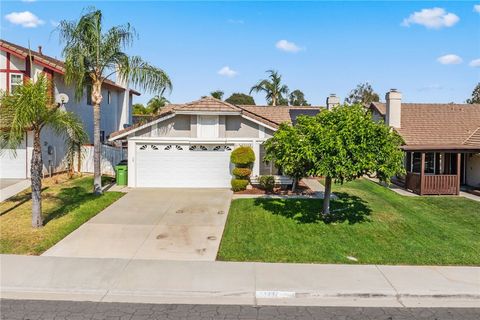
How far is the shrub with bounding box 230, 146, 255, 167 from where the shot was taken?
58.9ft

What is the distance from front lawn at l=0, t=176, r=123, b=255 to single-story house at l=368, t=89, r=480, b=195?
1341 cm

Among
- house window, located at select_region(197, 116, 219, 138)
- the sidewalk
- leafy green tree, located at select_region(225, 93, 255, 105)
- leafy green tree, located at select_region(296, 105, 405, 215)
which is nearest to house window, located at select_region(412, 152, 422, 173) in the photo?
house window, located at select_region(197, 116, 219, 138)

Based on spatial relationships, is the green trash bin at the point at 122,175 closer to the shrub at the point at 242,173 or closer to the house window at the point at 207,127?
the house window at the point at 207,127

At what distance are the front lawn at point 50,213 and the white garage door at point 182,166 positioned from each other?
249 cm

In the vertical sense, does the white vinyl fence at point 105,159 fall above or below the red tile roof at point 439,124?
below

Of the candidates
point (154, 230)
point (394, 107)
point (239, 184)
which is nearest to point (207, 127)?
point (239, 184)

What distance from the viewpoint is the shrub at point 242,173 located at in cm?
1783

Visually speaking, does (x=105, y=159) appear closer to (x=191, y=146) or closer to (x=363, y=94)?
(x=191, y=146)

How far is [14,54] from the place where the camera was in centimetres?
1961

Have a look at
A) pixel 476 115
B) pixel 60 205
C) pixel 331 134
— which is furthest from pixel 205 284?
pixel 476 115

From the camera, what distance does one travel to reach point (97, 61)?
16.5 metres

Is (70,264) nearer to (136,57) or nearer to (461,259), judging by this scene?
(461,259)

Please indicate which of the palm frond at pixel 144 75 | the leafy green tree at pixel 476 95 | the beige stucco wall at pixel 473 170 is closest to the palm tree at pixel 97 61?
the palm frond at pixel 144 75

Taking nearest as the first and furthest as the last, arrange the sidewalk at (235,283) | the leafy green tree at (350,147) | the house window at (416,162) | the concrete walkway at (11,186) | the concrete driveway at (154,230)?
the sidewalk at (235,283), the concrete driveway at (154,230), the leafy green tree at (350,147), the concrete walkway at (11,186), the house window at (416,162)
